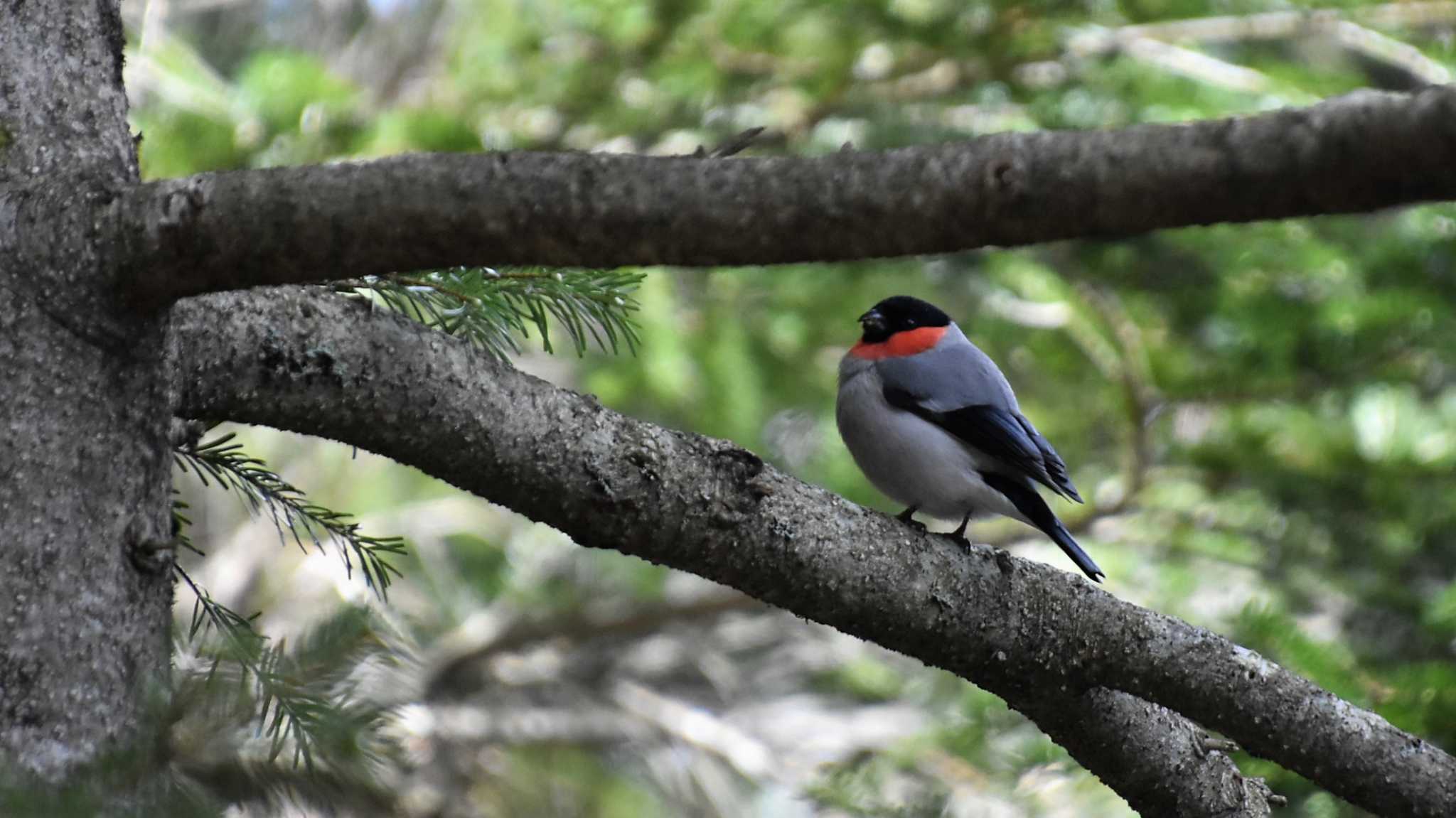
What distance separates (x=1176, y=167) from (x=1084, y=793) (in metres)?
4.81

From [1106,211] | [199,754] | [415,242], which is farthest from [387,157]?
[1106,211]

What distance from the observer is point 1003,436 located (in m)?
3.58

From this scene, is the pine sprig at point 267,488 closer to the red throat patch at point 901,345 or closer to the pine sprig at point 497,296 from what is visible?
the pine sprig at point 497,296

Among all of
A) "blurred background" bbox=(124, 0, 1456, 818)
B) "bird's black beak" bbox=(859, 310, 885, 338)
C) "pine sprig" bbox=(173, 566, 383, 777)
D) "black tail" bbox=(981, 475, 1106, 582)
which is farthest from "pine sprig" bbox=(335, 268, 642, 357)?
"bird's black beak" bbox=(859, 310, 885, 338)

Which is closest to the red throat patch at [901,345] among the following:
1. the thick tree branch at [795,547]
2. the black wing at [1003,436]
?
the black wing at [1003,436]

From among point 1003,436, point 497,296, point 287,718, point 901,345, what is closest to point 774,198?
point 287,718

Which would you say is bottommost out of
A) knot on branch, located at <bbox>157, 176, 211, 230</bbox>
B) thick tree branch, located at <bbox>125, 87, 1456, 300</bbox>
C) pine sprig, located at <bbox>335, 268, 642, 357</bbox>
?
pine sprig, located at <bbox>335, 268, 642, 357</bbox>

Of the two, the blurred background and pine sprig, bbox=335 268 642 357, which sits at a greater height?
pine sprig, bbox=335 268 642 357

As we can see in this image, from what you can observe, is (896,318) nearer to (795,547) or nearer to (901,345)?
(901,345)

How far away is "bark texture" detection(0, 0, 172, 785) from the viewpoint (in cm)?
152

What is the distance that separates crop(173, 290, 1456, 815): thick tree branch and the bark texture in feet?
0.54

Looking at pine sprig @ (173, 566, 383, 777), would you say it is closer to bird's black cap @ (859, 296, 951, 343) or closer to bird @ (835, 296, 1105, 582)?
bird @ (835, 296, 1105, 582)

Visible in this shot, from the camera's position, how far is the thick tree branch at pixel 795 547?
1.88 meters

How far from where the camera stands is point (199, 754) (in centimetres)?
141
